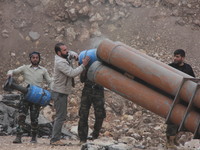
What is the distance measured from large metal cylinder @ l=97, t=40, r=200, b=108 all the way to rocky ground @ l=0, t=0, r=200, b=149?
7319 millimetres

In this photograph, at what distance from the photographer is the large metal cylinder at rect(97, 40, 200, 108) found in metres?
4.20

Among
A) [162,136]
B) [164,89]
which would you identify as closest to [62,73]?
[164,89]

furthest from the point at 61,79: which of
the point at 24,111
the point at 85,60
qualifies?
the point at 24,111

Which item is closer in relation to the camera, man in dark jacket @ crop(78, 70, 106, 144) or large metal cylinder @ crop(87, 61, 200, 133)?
large metal cylinder @ crop(87, 61, 200, 133)

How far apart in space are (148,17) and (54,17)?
9.93 ft

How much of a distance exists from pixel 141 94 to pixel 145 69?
0.28 metres

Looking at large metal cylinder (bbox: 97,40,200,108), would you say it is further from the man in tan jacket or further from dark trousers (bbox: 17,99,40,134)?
dark trousers (bbox: 17,99,40,134)

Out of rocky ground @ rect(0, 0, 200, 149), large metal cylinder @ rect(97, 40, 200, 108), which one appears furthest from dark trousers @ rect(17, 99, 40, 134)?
rocky ground @ rect(0, 0, 200, 149)

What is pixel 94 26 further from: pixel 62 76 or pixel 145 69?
pixel 145 69

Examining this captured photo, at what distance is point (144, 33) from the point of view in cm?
1280

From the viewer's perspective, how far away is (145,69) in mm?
4414

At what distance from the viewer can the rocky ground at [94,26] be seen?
12406 millimetres

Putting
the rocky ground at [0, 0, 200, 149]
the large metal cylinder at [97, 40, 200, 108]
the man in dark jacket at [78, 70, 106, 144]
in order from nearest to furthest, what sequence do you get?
the large metal cylinder at [97, 40, 200, 108]
the man in dark jacket at [78, 70, 106, 144]
the rocky ground at [0, 0, 200, 149]

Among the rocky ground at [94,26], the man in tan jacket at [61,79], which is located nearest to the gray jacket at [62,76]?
the man in tan jacket at [61,79]
